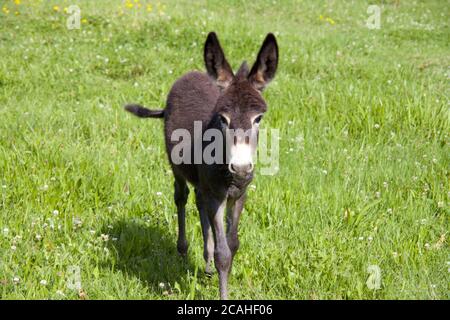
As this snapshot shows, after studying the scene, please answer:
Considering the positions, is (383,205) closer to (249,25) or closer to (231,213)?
(231,213)

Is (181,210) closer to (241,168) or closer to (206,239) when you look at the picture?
(206,239)

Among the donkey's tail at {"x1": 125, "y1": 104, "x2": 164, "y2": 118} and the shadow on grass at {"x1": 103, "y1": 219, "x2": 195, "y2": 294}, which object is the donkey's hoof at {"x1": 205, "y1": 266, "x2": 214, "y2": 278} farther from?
the donkey's tail at {"x1": 125, "y1": 104, "x2": 164, "y2": 118}

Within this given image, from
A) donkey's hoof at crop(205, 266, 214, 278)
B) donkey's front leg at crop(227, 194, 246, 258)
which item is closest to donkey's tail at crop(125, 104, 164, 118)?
donkey's front leg at crop(227, 194, 246, 258)

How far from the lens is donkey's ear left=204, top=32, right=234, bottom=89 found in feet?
14.2

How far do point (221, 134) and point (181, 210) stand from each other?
1.27 metres

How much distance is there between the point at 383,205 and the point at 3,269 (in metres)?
3.37

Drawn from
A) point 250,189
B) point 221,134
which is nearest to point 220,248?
point 221,134

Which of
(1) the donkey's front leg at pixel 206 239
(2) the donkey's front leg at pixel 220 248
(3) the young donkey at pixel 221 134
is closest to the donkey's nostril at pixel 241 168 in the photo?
(3) the young donkey at pixel 221 134

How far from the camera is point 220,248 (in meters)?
4.35

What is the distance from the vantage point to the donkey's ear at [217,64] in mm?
4328

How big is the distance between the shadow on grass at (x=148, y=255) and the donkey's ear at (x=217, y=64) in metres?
1.60

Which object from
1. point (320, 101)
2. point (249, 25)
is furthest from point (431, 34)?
point (320, 101)

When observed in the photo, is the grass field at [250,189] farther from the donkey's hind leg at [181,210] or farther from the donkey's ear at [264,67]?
the donkey's ear at [264,67]

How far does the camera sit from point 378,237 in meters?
5.10
